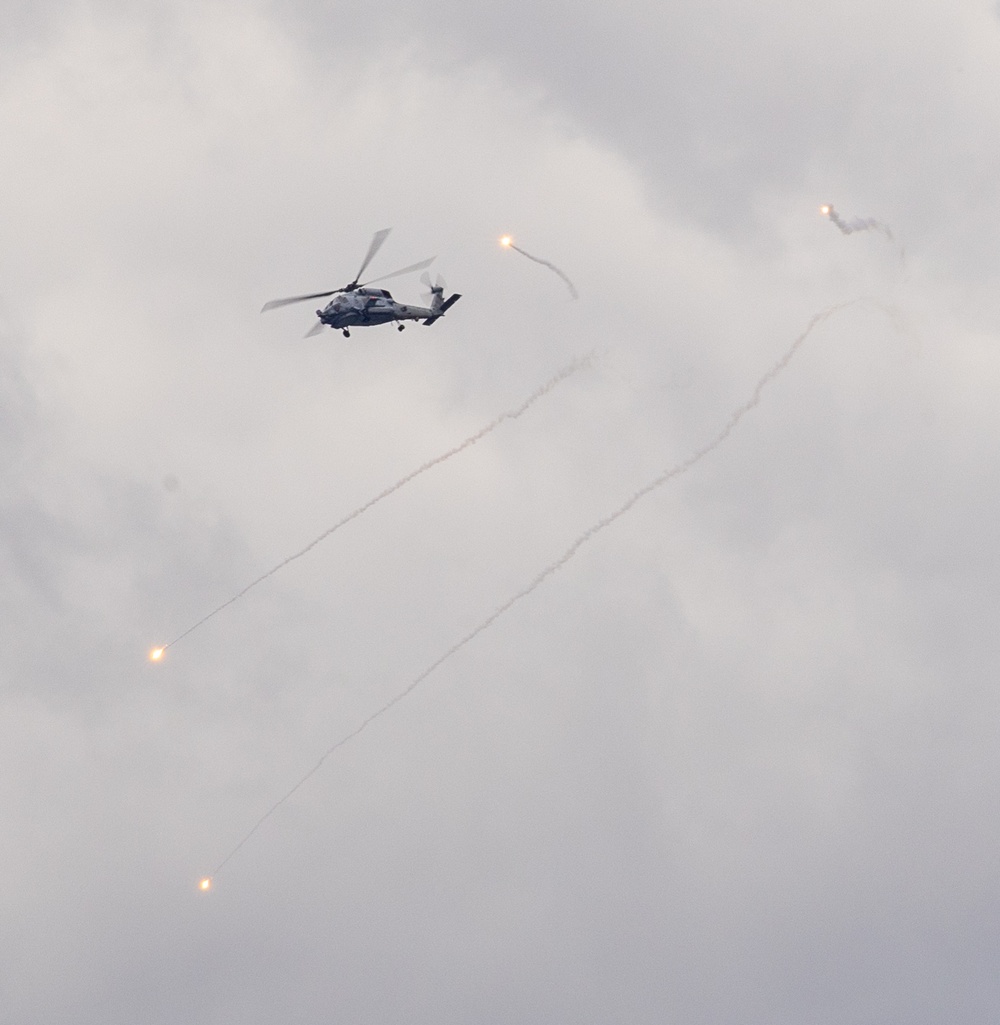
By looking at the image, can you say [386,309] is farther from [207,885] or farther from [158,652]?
[207,885]

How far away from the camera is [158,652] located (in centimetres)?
10400

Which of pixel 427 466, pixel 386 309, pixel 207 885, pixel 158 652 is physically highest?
pixel 386 309

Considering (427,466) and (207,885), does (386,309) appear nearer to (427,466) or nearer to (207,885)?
(427,466)

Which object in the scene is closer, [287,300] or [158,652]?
[158,652]

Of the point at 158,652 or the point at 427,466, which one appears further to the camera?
the point at 427,466

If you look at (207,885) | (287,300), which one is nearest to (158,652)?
(207,885)

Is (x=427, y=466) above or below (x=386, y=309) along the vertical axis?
below

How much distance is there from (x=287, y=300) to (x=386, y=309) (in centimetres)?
872

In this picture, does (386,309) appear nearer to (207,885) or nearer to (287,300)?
(287,300)

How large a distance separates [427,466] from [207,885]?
38.1 meters

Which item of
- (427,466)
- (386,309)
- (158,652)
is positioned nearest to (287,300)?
(386,309)

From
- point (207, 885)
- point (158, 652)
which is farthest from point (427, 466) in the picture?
point (207, 885)

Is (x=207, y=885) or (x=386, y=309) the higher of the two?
(x=386, y=309)

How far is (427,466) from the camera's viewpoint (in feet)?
378
